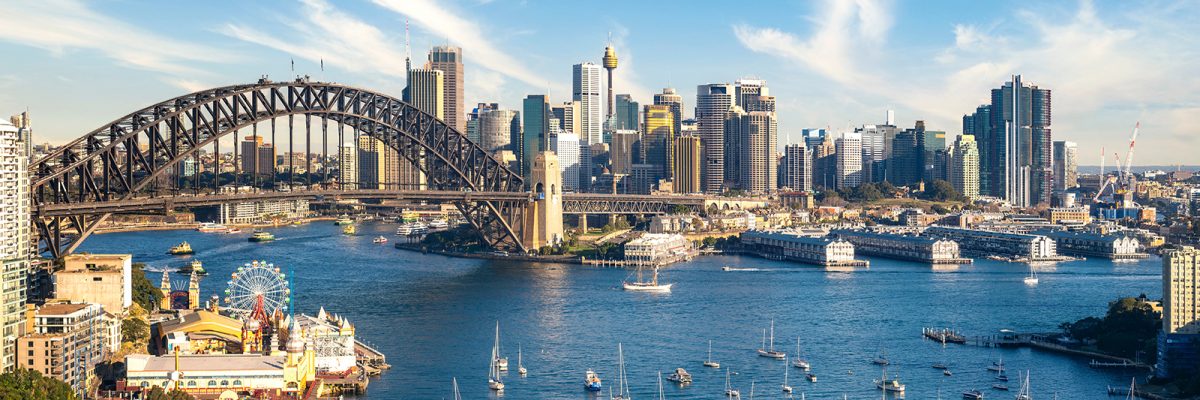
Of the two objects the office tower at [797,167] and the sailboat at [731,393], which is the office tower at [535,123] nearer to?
the office tower at [797,167]

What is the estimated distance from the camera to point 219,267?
54.7 metres

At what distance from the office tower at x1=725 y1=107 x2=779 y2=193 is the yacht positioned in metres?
84.9

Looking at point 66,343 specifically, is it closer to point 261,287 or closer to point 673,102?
point 261,287

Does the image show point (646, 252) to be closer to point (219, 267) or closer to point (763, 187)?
point (219, 267)

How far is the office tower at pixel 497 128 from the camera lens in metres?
139

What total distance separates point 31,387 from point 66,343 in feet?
7.51

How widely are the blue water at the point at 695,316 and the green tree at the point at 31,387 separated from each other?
5950mm

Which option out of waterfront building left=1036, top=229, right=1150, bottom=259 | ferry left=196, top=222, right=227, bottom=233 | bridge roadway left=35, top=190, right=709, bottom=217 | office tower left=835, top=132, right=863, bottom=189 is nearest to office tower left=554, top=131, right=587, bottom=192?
office tower left=835, top=132, right=863, bottom=189

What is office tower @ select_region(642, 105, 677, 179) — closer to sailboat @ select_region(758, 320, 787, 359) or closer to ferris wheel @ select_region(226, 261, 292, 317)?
sailboat @ select_region(758, 320, 787, 359)

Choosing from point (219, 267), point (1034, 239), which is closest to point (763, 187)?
point (1034, 239)

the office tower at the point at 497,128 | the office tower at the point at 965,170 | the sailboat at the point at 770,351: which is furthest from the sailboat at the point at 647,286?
the office tower at the point at 497,128

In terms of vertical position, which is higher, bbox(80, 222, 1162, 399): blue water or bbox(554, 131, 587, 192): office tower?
bbox(554, 131, 587, 192): office tower

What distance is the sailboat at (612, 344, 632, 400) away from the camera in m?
28.2

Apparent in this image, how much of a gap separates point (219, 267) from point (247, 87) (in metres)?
11.0
